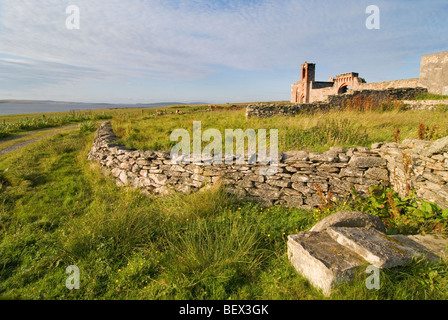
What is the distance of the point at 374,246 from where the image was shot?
2.73 meters

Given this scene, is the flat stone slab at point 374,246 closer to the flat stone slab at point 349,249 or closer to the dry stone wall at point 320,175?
the flat stone slab at point 349,249

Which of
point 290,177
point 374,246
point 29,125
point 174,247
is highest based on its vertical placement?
point 29,125

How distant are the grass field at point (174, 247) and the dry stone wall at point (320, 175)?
0.31 metres

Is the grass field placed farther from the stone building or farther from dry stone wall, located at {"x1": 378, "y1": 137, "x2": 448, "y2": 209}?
the stone building

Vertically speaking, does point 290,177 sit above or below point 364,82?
below

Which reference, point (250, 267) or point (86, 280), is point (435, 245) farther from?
point (86, 280)

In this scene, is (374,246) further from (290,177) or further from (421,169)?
(290,177)

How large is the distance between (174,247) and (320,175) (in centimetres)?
330

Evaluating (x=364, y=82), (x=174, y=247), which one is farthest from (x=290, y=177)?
(x=364, y=82)

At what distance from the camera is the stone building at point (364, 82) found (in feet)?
50.7

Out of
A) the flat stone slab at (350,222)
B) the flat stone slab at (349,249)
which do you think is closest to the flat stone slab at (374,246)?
the flat stone slab at (349,249)
